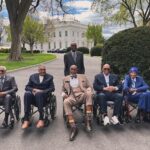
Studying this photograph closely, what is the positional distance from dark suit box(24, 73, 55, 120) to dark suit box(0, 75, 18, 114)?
0.32 m

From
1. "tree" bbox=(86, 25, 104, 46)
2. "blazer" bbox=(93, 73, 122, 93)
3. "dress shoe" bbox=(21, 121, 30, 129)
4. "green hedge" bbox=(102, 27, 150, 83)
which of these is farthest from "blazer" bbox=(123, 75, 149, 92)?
"tree" bbox=(86, 25, 104, 46)

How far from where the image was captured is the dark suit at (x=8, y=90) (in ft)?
26.3

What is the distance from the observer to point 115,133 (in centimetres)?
762

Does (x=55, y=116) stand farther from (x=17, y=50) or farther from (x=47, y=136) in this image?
(x=17, y=50)

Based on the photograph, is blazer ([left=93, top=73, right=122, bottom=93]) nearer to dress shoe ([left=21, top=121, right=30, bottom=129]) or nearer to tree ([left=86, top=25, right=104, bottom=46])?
dress shoe ([left=21, top=121, right=30, bottom=129])

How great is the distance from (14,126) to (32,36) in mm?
67765

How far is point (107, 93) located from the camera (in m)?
8.50

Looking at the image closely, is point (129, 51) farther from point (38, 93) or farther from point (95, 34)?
point (95, 34)

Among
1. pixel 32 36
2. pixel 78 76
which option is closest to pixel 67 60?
pixel 78 76

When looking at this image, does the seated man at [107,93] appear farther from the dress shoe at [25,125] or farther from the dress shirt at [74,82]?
the dress shoe at [25,125]

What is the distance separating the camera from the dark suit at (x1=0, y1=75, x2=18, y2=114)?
26.3ft

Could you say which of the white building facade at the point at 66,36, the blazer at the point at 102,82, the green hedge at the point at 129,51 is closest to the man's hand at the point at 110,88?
the blazer at the point at 102,82

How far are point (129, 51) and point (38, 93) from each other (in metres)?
4.34

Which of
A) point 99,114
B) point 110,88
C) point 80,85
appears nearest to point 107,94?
point 110,88
